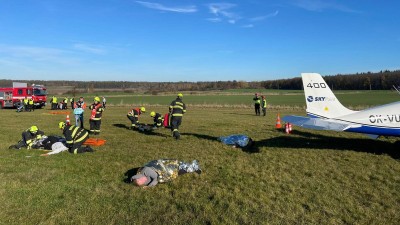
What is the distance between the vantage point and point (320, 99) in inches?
438

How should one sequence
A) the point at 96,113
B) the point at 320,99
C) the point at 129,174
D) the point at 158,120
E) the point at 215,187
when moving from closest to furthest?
the point at 215,187 → the point at 129,174 → the point at 320,99 → the point at 96,113 → the point at 158,120

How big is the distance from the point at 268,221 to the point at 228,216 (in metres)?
0.70

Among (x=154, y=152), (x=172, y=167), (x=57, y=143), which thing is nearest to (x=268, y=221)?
(x=172, y=167)

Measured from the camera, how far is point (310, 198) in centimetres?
642

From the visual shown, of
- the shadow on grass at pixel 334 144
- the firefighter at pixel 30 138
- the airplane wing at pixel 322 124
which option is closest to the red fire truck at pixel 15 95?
the firefighter at pixel 30 138

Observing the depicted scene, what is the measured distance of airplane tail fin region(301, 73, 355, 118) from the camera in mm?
11047

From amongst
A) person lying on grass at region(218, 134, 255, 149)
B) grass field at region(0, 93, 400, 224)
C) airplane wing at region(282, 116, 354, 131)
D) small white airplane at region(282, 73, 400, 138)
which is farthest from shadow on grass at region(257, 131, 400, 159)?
airplane wing at region(282, 116, 354, 131)

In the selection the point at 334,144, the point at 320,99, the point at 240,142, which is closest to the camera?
the point at 320,99

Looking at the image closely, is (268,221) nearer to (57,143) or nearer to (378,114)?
(378,114)

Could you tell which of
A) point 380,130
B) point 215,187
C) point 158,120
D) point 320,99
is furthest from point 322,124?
point 158,120

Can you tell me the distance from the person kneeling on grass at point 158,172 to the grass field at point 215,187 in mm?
209

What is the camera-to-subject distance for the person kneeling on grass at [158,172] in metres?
7.24

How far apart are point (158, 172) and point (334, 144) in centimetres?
805

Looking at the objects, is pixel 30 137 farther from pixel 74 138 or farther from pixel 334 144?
pixel 334 144
